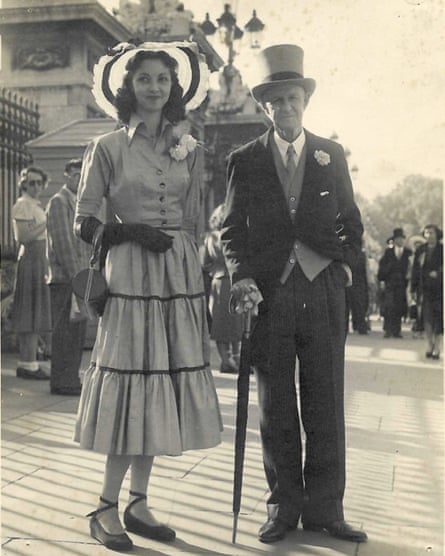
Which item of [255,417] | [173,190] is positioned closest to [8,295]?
[255,417]

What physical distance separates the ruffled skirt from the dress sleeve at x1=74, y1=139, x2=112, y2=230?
224 millimetres

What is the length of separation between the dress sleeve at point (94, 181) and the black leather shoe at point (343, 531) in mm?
1710

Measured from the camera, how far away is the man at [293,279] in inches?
140

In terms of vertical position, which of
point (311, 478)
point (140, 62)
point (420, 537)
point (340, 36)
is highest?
point (340, 36)

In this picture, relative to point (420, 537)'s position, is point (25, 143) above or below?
above

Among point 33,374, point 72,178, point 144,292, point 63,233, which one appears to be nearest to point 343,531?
point 144,292

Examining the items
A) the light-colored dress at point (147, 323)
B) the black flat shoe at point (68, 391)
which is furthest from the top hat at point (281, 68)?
the black flat shoe at point (68, 391)

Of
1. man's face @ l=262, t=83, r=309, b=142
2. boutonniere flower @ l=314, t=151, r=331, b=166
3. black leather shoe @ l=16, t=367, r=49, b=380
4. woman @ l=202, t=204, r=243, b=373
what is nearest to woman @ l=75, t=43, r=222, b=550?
man's face @ l=262, t=83, r=309, b=142

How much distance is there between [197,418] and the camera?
3.44 m

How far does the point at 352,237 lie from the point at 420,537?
1358 mm

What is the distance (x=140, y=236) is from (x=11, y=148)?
6.51 m

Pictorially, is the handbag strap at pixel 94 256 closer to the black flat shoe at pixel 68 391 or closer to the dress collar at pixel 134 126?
the dress collar at pixel 134 126

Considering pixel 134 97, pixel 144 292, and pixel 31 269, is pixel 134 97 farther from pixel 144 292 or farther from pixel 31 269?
pixel 31 269

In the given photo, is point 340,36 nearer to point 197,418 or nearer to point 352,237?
point 352,237
